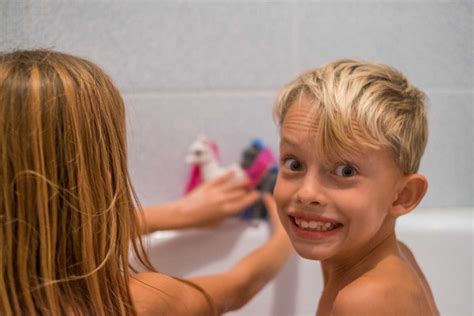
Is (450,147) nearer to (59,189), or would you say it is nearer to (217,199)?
(217,199)

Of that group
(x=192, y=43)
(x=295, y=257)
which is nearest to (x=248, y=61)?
(x=192, y=43)

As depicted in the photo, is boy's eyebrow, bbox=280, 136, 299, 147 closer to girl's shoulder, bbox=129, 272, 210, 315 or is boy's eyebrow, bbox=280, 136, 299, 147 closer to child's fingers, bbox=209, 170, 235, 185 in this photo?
girl's shoulder, bbox=129, 272, 210, 315

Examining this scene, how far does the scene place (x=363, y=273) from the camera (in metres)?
0.67

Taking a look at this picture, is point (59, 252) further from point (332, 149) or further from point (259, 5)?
point (259, 5)

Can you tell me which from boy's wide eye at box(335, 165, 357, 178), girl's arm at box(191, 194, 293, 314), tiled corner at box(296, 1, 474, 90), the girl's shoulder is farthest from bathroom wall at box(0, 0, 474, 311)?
boy's wide eye at box(335, 165, 357, 178)

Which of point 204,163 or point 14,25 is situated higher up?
point 14,25

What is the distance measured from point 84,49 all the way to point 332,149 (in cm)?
39

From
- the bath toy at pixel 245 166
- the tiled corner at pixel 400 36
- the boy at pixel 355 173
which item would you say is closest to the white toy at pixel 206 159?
the bath toy at pixel 245 166

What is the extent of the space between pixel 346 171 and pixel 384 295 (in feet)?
0.50

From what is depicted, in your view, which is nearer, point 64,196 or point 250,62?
point 64,196

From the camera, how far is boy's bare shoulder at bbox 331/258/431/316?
24.3 inches

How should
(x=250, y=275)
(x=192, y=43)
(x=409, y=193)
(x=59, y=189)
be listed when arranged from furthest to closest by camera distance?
1. (x=192, y=43)
2. (x=250, y=275)
3. (x=409, y=193)
4. (x=59, y=189)

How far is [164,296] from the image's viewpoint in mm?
645

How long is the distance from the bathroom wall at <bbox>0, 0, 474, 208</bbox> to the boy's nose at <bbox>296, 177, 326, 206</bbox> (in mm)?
298
